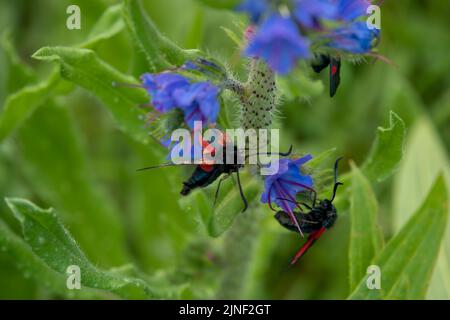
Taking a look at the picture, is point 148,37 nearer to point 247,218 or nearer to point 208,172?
point 208,172

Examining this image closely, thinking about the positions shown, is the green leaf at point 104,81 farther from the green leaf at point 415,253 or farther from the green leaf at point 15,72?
the green leaf at point 415,253

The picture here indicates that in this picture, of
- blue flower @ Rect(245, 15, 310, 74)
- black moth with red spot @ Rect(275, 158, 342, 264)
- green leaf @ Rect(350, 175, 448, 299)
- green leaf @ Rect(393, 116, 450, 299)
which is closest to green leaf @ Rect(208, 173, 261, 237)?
black moth with red spot @ Rect(275, 158, 342, 264)

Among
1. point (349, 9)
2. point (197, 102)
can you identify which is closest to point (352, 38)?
point (349, 9)

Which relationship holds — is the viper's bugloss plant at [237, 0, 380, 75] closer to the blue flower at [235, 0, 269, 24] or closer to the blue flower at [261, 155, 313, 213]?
the blue flower at [235, 0, 269, 24]

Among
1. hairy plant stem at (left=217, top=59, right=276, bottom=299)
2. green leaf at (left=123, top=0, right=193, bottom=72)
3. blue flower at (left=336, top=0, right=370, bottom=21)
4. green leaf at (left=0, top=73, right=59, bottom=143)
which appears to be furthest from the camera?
green leaf at (left=0, top=73, right=59, bottom=143)

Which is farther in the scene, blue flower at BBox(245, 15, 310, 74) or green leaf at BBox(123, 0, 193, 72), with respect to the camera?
green leaf at BBox(123, 0, 193, 72)

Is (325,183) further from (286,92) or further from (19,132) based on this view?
(19,132)

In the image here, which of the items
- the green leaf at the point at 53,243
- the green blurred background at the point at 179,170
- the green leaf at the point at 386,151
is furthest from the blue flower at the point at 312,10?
the green blurred background at the point at 179,170
